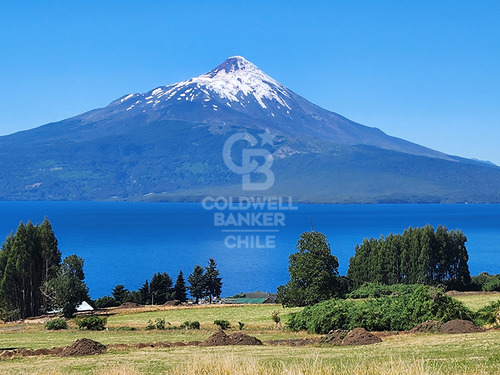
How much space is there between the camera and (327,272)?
145 feet

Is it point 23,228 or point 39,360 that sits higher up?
point 23,228

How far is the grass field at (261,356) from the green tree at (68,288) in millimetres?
8097

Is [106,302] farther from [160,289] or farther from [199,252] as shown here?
[199,252]

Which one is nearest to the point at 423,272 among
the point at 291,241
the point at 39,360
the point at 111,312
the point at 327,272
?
the point at 327,272

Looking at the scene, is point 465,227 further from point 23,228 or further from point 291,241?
point 23,228

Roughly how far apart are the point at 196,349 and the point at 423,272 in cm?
4284

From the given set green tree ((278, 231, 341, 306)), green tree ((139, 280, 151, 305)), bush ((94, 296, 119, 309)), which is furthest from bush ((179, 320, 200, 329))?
green tree ((139, 280, 151, 305))

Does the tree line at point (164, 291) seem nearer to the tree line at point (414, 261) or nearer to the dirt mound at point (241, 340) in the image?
the tree line at point (414, 261)

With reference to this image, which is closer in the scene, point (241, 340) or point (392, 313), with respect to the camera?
point (241, 340)

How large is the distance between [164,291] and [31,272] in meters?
16.5

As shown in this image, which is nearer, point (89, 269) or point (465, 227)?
point (89, 269)

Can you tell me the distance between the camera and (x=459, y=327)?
25312 millimetres

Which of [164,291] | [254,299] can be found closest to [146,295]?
[164,291]

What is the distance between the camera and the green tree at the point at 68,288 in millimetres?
44719
